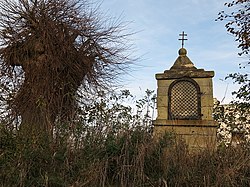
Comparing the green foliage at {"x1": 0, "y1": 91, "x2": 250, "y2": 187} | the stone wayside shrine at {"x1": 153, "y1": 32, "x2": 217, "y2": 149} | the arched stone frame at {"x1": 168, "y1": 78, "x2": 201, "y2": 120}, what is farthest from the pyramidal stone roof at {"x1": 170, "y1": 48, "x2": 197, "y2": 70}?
the green foliage at {"x1": 0, "y1": 91, "x2": 250, "y2": 187}

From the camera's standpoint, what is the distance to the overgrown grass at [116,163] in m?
3.12

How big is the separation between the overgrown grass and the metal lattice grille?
7.29 ft

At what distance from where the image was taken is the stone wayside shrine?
5793 mm

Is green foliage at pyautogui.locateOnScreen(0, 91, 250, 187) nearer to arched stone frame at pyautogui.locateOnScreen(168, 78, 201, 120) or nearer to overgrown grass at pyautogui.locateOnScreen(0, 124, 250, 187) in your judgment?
overgrown grass at pyautogui.locateOnScreen(0, 124, 250, 187)

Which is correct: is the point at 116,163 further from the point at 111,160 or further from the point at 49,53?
the point at 49,53

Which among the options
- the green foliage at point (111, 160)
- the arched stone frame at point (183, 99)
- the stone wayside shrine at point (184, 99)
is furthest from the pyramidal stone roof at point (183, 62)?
the green foliage at point (111, 160)

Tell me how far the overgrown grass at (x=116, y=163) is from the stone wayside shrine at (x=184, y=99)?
6.39 ft

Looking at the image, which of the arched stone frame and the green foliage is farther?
the arched stone frame

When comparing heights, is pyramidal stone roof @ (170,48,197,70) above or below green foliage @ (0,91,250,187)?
above

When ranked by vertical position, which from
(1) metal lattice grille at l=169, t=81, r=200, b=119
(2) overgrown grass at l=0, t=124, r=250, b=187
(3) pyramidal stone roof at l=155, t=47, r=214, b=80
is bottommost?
(2) overgrown grass at l=0, t=124, r=250, b=187

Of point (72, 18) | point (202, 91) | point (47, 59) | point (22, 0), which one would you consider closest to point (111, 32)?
point (72, 18)

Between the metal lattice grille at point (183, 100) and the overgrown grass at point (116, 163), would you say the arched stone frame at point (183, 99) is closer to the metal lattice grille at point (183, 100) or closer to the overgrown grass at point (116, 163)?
the metal lattice grille at point (183, 100)

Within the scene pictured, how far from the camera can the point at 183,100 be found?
6125 mm

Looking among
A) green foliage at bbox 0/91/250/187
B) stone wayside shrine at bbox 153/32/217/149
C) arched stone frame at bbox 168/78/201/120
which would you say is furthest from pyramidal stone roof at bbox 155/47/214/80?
green foliage at bbox 0/91/250/187
